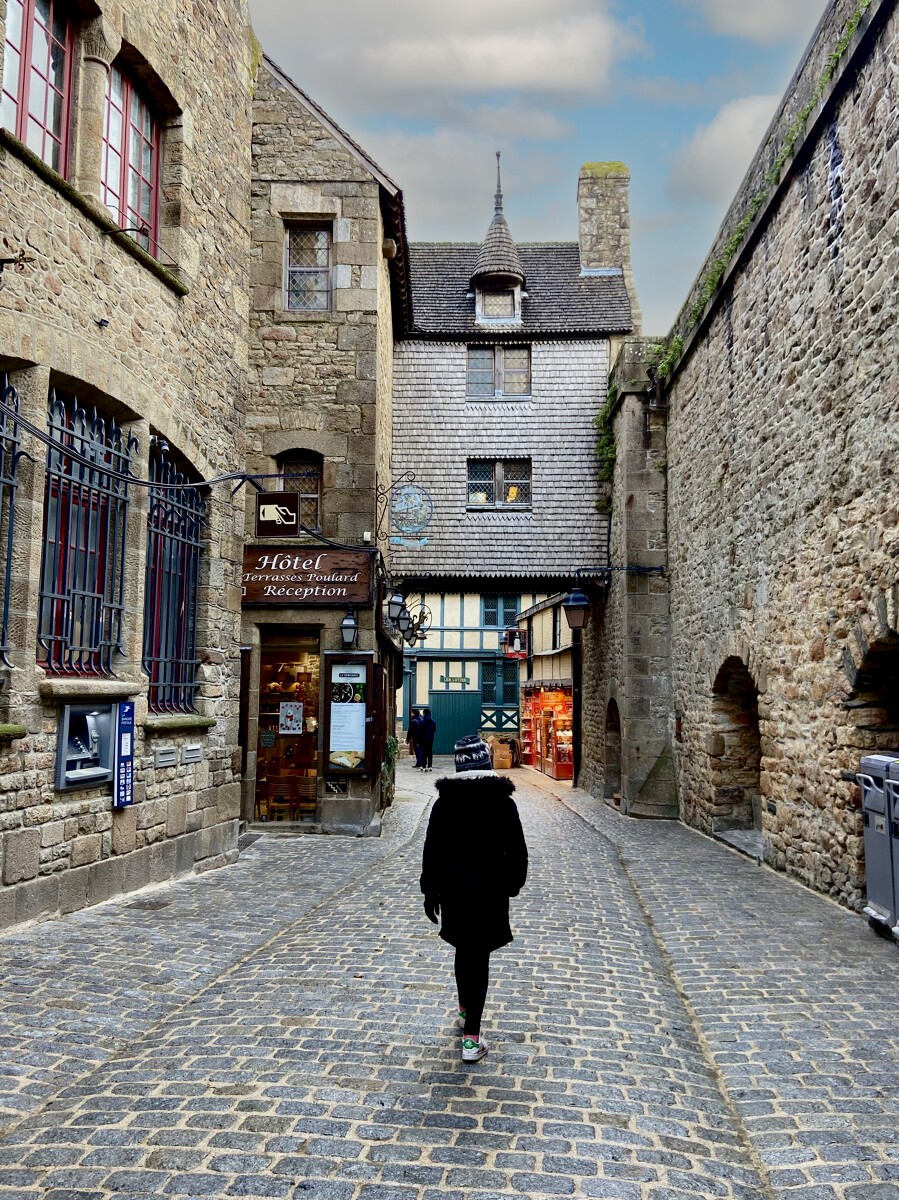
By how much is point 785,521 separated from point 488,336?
917 cm

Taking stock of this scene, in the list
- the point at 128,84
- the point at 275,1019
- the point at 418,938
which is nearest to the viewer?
the point at 275,1019

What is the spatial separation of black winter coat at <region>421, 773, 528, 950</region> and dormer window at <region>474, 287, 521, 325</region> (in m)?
14.0

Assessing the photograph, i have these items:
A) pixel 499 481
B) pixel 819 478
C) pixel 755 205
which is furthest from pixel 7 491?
pixel 499 481

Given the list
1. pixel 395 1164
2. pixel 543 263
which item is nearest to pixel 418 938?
pixel 395 1164

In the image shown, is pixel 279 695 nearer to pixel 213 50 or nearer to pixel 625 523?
pixel 625 523

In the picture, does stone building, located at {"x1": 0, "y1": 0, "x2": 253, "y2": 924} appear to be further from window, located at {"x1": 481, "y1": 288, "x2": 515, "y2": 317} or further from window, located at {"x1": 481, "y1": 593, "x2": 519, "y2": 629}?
window, located at {"x1": 481, "y1": 593, "x2": 519, "y2": 629}

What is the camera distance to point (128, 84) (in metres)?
7.81

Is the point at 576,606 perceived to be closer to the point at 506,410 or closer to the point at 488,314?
the point at 506,410

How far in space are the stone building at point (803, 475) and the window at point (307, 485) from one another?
15.9 feet

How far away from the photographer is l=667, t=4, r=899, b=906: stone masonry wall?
6.70 meters

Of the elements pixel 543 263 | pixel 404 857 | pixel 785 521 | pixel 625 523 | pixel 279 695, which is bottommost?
pixel 404 857

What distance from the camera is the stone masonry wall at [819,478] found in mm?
6695

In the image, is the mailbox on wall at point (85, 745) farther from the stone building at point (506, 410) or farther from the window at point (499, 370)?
the window at point (499, 370)

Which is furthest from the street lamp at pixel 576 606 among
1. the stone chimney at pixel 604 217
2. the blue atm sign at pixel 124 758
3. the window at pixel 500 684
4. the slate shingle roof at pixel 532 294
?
the window at pixel 500 684
